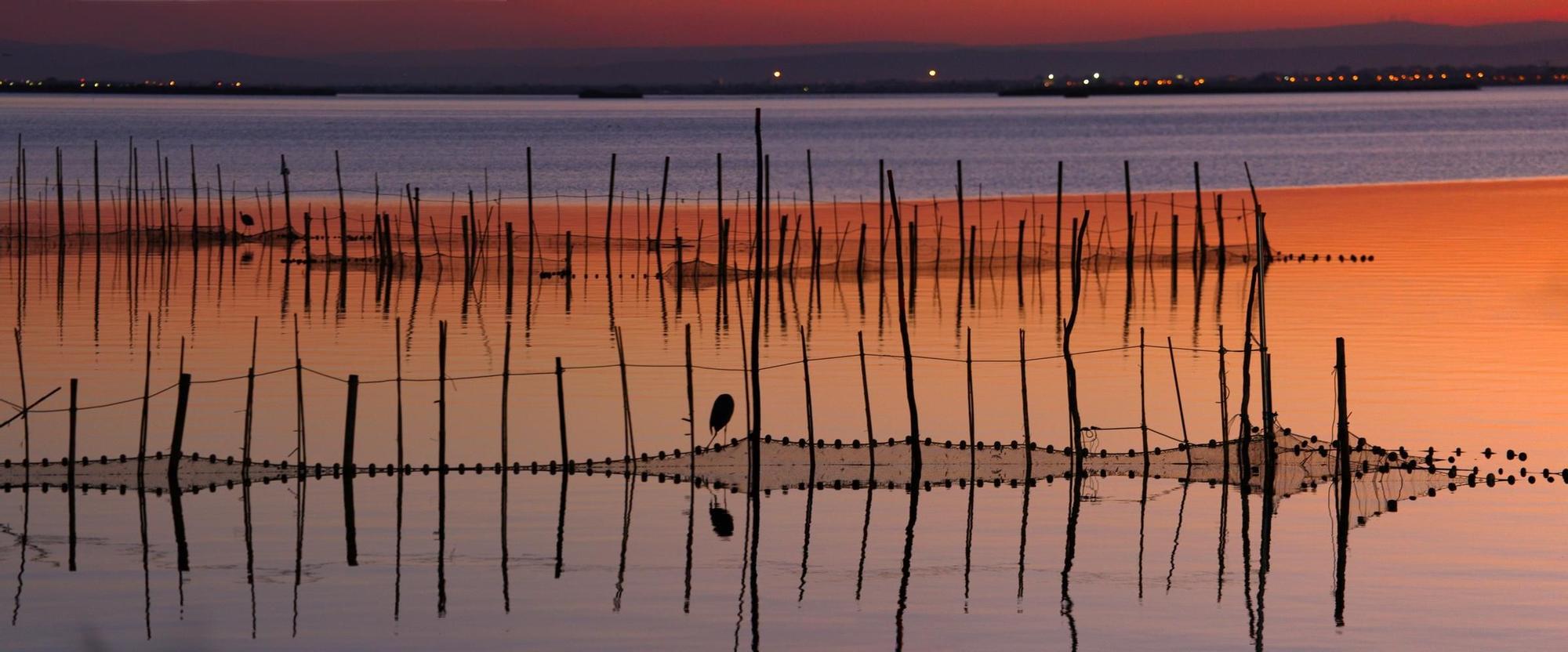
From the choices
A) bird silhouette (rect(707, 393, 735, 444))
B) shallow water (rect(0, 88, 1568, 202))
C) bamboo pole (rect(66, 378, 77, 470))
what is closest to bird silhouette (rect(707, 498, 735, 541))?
bird silhouette (rect(707, 393, 735, 444))

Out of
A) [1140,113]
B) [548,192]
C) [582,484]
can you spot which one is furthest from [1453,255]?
[1140,113]

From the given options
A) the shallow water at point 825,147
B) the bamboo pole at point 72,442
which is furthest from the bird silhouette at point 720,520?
the shallow water at point 825,147

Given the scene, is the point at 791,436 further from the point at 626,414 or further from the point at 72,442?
the point at 72,442

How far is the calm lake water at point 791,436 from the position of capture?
10789mm

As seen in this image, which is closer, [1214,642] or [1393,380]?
[1214,642]

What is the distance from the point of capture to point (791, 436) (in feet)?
52.1

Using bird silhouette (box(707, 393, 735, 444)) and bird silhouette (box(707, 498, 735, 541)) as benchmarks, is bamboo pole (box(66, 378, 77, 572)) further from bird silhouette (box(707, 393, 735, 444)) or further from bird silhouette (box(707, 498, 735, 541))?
bird silhouette (box(707, 393, 735, 444))

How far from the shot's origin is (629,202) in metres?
50.5

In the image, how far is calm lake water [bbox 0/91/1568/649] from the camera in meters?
10.8

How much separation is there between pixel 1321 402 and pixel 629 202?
34392 millimetres

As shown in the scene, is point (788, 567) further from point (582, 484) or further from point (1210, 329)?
point (1210, 329)

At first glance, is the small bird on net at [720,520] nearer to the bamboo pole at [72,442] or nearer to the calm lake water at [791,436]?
the calm lake water at [791,436]

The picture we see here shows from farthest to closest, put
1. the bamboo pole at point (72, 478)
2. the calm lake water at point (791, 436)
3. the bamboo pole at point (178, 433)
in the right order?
the bamboo pole at point (178, 433)
the bamboo pole at point (72, 478)
the calm lake water at point (791, 436)

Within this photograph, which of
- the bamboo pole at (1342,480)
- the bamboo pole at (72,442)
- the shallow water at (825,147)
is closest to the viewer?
the bamboo pole at (1342,480)
